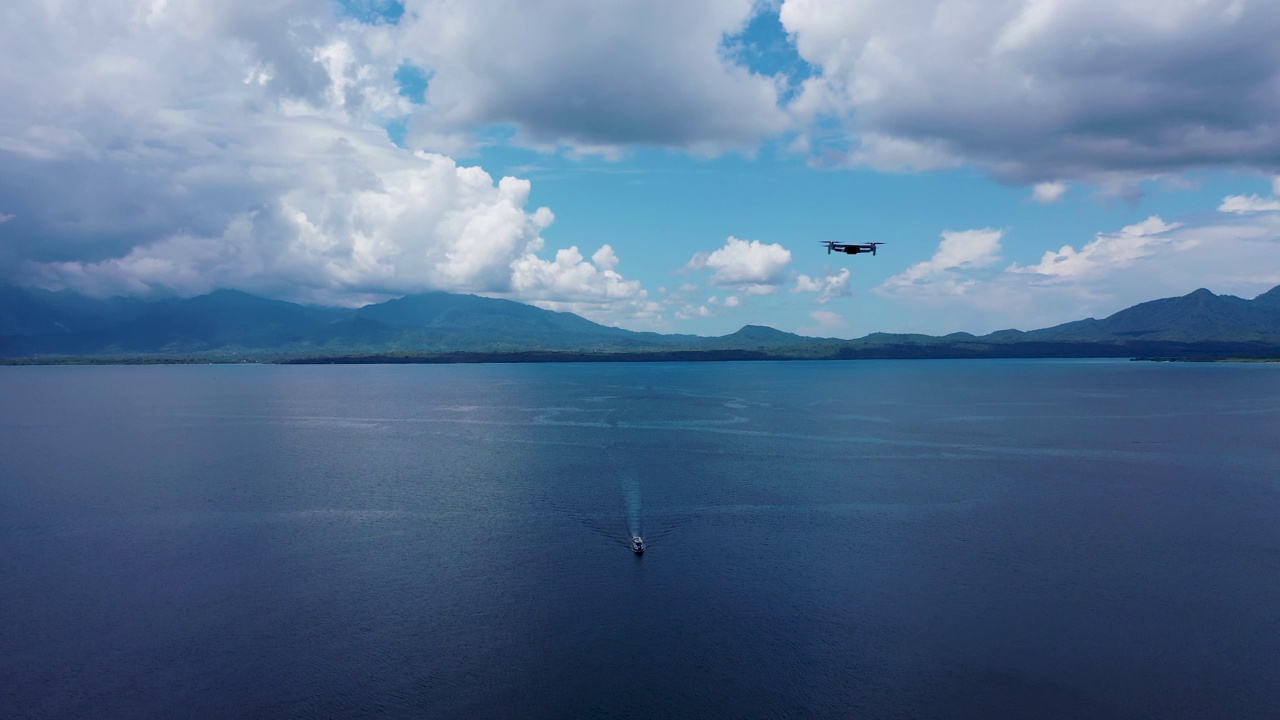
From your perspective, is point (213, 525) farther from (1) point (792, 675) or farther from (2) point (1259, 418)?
(2) point (1259, 418)

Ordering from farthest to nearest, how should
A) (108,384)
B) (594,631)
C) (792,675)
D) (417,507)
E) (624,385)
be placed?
(108,384) → (624,385) → (417,507) → (594,631) → (792,675)

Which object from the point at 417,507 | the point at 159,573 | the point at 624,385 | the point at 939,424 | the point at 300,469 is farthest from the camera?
the point at 624,385

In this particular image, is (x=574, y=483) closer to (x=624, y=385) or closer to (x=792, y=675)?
(x=792, y=675)

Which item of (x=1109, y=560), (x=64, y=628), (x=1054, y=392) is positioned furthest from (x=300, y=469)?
(x=1054, y=392)

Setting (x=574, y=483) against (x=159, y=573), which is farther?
(x=574, y=483)

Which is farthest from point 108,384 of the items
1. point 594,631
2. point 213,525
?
point 594,631

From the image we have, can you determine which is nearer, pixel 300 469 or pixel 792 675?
pixel 792 675
